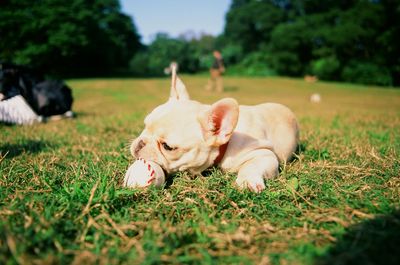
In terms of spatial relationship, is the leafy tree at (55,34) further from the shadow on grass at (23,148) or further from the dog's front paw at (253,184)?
the dog's front paw at (253,184)

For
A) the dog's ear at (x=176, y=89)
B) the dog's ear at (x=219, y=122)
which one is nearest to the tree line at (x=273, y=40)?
the dog's ear at (x=176, y=89)

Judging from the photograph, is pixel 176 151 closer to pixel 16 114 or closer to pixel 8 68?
pixel 16 114

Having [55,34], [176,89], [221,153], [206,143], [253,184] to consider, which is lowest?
[253,184]

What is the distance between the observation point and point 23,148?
12.6ft

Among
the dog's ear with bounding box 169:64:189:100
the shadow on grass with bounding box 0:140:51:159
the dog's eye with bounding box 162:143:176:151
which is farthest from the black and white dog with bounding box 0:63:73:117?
the dog's eye with bounding box 162:143:176:151

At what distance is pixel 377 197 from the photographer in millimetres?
2172

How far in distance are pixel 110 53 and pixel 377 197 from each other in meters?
43.5

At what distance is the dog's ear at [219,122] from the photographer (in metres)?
2.41

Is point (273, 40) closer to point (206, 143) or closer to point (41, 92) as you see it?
point (41, 92)

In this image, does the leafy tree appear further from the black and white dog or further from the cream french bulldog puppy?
the cream french bulldog puppy

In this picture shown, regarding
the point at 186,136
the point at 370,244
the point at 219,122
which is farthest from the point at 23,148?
the point at 370,244

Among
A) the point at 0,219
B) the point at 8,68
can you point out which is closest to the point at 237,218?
the point at 0,219

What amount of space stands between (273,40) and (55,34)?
29.8 metres

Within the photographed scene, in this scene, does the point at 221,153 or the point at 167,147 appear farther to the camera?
the point at 221,153
